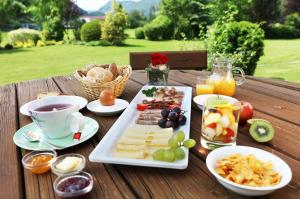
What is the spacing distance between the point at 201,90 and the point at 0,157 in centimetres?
94

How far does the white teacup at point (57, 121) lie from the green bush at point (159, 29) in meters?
12.7

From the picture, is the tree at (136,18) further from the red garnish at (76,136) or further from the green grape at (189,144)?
the green grape at (189,144)

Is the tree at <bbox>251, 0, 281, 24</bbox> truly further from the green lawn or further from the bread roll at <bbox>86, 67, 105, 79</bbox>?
the bread roll at <bbox>86, 67, 105, 79</bbox>

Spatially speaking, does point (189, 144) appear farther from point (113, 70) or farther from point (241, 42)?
point (241, 42)

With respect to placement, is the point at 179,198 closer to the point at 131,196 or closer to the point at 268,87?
the point at 131,196

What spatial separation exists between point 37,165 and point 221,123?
538 millimetres

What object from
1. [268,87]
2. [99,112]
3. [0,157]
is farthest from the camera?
[268,87]

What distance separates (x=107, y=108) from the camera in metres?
1.16

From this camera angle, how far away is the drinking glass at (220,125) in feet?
2.63

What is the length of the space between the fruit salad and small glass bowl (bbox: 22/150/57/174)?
466 millimetres

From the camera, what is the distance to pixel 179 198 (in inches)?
24.1

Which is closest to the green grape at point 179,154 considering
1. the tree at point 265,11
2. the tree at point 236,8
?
the tree at point 236,8

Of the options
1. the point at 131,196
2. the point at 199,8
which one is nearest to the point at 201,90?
the point at 131,196

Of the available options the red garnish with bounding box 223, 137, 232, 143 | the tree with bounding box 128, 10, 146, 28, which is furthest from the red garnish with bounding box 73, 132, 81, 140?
the tree with bounding box 128, 10, 146, 28
